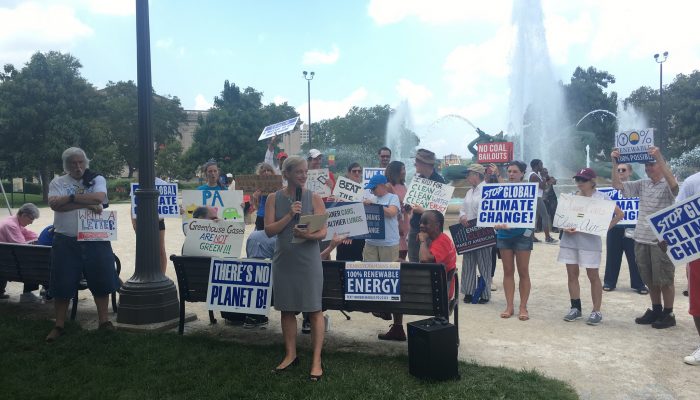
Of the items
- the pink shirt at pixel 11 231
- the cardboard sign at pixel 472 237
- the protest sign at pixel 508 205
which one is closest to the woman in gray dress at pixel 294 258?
the protest sign at pixel 508 205

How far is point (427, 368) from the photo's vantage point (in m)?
4.31

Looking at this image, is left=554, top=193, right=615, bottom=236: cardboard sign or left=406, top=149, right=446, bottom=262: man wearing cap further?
left=406, top=149, right=446, bottom=262: man wearing cap

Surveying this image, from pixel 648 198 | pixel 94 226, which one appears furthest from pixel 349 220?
pixel 648 198

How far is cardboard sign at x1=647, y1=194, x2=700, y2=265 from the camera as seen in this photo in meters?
4.86

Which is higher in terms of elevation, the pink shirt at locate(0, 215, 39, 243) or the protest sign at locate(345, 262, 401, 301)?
the pink shirt at locate(0, 215, 39, 243)

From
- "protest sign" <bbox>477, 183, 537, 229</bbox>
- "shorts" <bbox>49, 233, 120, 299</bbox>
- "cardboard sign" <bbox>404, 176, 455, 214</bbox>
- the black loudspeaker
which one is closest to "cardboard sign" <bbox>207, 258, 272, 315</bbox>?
"shorts" <bbox>49, 233, 120, 299</bbox>

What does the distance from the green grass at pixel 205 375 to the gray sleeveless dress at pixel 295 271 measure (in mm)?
611

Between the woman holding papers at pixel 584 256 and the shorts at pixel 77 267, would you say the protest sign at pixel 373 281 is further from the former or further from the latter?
the shorts at pixel 77 267

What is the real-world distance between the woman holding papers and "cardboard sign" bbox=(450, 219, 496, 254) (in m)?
1.01

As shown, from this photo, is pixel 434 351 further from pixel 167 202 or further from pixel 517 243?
pixel 167 202

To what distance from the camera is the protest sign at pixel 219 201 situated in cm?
700

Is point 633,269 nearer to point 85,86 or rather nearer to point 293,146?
point 85,86

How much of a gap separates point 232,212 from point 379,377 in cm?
345

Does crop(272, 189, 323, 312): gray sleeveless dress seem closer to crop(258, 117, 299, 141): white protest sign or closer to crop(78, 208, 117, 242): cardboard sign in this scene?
crop(78, 208, 117, 242): cardboard sign
